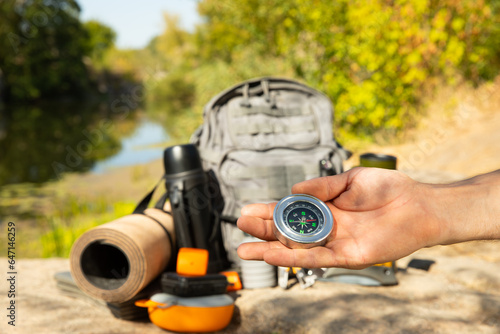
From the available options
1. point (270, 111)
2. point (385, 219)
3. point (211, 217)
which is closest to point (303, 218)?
point (385, 219)

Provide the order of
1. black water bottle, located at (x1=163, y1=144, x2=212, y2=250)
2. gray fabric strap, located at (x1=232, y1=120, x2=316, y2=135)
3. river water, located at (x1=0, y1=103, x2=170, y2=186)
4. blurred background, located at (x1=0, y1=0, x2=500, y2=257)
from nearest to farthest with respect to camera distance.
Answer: black water bottle, located at (x1=163, y1=144, x2=212, y2=250)
gray fabric strap, located at (x1=232, y1=120, x2=316, y2=135)
blurred background, located at (x1=0, y1=0, x2=500, y2=257)
river water, located at (x1=0, y1=103, x2=170, y2=186)

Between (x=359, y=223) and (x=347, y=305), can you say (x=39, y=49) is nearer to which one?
(x=347, y=305)

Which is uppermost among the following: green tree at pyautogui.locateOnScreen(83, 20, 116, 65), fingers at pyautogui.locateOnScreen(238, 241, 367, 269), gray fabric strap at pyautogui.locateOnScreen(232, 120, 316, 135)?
green tree at pyautogui.locateOnScreen(83, 20, 116, 65)

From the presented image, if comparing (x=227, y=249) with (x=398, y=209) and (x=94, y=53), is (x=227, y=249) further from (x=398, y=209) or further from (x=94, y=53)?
(x=94, y=53)

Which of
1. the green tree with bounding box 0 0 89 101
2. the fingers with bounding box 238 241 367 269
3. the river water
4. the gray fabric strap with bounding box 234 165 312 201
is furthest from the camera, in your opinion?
the green tree with bounding box 0 0 89 101

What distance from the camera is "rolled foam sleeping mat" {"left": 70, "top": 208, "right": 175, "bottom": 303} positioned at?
314cm

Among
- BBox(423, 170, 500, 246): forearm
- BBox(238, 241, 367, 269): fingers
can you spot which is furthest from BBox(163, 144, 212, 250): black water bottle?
BBox(423, 170, 500, 246): forearm

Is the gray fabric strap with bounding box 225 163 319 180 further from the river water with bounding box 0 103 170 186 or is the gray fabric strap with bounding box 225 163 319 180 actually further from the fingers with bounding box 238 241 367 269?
the river water with bounding box 0 103 170 186

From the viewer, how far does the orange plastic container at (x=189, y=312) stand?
3.15 metres

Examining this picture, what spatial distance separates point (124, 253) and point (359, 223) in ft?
6.50

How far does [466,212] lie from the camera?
1.97m

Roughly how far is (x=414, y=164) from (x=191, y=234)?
21.2ft

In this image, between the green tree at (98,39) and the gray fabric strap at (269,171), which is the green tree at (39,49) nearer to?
the green tree at (98,39)

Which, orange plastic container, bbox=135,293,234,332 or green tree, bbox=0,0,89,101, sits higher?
green tree, bbox=0,0,89,101
